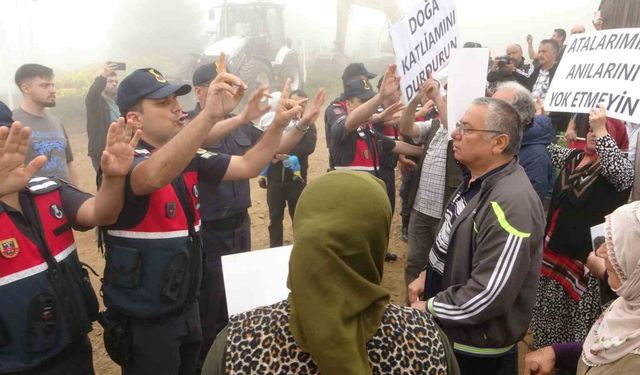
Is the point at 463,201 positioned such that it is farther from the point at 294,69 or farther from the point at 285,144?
the point at 294,69

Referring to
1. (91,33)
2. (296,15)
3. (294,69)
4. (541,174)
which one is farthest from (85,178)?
(296,15)

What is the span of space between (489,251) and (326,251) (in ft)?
3.75

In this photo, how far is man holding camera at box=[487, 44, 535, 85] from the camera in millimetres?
6438

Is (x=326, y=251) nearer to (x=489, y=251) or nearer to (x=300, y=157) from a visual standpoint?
(x=489, y=251)

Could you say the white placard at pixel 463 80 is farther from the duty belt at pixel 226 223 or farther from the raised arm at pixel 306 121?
the duty belt at pixel 226 223

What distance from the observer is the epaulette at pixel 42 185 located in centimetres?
202

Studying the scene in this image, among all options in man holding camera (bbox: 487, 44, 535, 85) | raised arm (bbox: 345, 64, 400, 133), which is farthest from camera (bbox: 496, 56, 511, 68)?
raised arm (bbox: 345, 64, 400, 133)

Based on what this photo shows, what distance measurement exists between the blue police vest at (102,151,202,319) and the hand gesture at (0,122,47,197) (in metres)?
0.51

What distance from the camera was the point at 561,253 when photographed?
3.27m

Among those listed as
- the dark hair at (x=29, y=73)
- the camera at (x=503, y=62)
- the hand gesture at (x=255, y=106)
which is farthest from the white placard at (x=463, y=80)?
the camera at (x=503, y=62)

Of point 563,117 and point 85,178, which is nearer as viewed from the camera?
point 563,117

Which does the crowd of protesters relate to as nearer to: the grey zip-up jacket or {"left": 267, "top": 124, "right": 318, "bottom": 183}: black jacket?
the grey zip-up jacket

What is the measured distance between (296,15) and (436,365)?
3235cm

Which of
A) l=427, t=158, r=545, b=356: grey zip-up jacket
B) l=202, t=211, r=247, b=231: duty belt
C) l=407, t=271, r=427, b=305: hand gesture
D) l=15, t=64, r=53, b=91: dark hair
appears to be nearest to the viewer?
l=427, t=158, r=545, b=356: grey zip-up jacket
